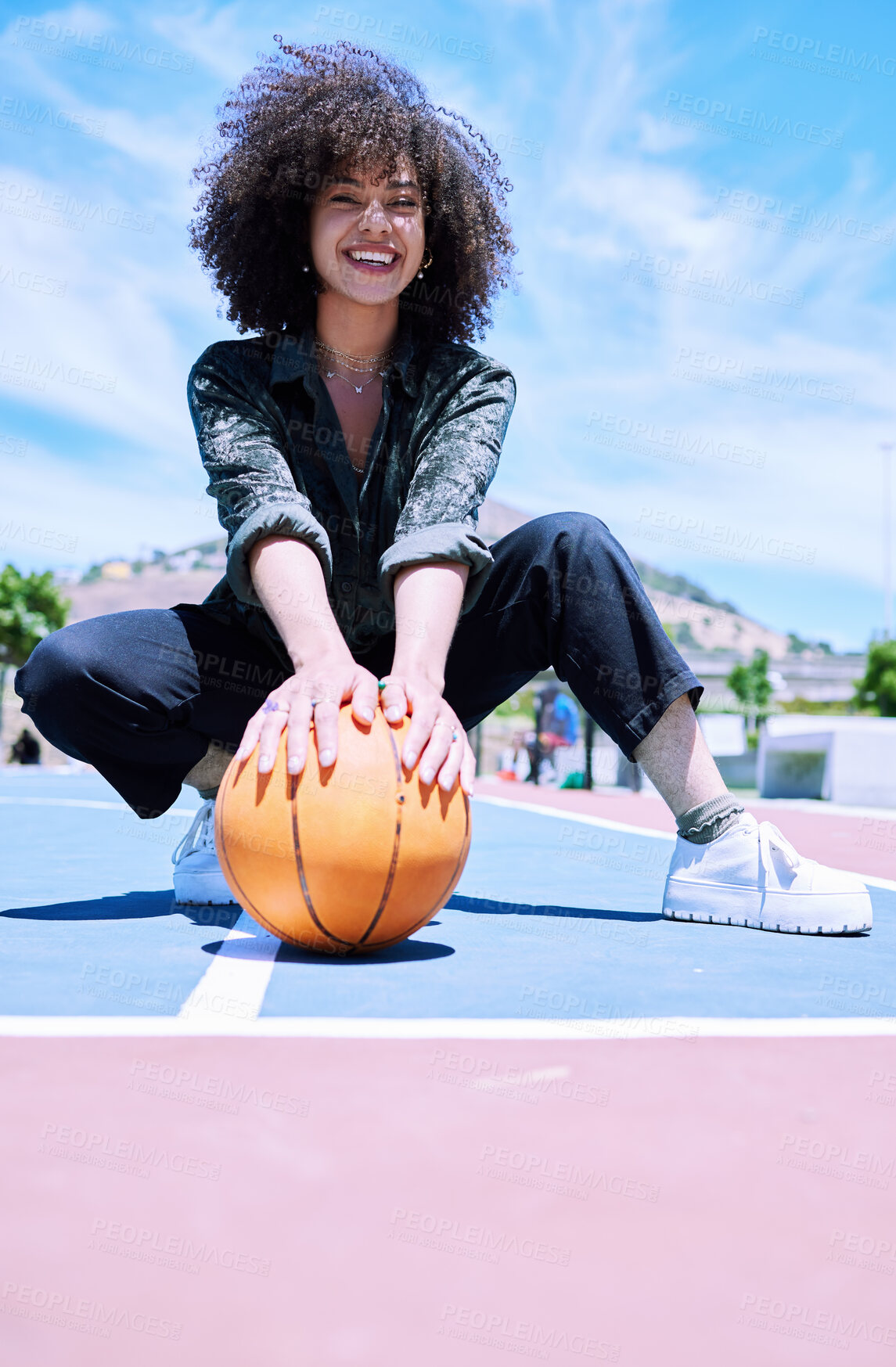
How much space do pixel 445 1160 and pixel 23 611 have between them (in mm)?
51691

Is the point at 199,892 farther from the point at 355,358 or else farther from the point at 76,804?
the point at 76,804

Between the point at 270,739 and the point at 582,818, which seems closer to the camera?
the point at 270,739

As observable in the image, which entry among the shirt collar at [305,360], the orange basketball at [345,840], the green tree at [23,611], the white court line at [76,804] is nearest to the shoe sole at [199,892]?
the orange basketball at [345,840]

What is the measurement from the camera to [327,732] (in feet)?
7.62

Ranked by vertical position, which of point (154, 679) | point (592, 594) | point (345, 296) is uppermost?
point (345, 296)

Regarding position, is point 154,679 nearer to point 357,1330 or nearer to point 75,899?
point 75,899

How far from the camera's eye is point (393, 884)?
2.34m

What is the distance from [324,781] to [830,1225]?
1357 millimetres

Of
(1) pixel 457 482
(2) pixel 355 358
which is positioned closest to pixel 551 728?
(2) pixel 355 358

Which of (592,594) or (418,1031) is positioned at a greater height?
(592,594)

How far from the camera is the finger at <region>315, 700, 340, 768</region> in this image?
2.30 m

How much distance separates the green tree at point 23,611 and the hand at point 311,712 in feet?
156

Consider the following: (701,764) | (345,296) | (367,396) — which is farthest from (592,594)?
(345,296)

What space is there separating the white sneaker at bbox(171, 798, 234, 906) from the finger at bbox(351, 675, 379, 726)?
3.30 ft
